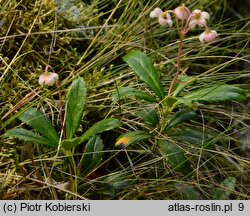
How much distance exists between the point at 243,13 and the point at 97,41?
2.99 ft

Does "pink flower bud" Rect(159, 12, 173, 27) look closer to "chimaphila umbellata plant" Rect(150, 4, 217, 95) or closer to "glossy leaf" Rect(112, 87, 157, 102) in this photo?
"chimaphila umbellata plant" Rect(150, 4, 217, 95)

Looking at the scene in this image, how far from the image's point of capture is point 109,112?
1807mm

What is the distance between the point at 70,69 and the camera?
1992 millimetres

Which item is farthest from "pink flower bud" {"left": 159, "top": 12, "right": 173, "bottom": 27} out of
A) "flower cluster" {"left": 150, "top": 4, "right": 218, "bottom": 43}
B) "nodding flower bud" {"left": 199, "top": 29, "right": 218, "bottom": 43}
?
"nodding flower bud" {"left": 199, "top": 29, "right": 218, "bottom": 43}

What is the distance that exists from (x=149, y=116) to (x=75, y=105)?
0.25 meters

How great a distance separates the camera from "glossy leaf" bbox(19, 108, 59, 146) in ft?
5.20

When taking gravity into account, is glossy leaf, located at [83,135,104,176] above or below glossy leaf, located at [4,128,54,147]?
below

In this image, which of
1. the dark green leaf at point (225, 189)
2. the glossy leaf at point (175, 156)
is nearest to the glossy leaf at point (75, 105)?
the glossy leaf at point (175, 156)

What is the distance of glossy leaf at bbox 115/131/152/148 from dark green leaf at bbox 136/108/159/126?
5 centimetres

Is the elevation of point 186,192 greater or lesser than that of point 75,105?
lesser

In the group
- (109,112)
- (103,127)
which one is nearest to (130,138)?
(103,127)

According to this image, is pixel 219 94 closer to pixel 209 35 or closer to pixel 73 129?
pixel 209 35

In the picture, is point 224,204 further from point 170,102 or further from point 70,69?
point 70,69

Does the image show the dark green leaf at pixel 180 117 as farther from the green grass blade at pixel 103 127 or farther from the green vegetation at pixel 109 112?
the green grass blade at pixel 103 127
